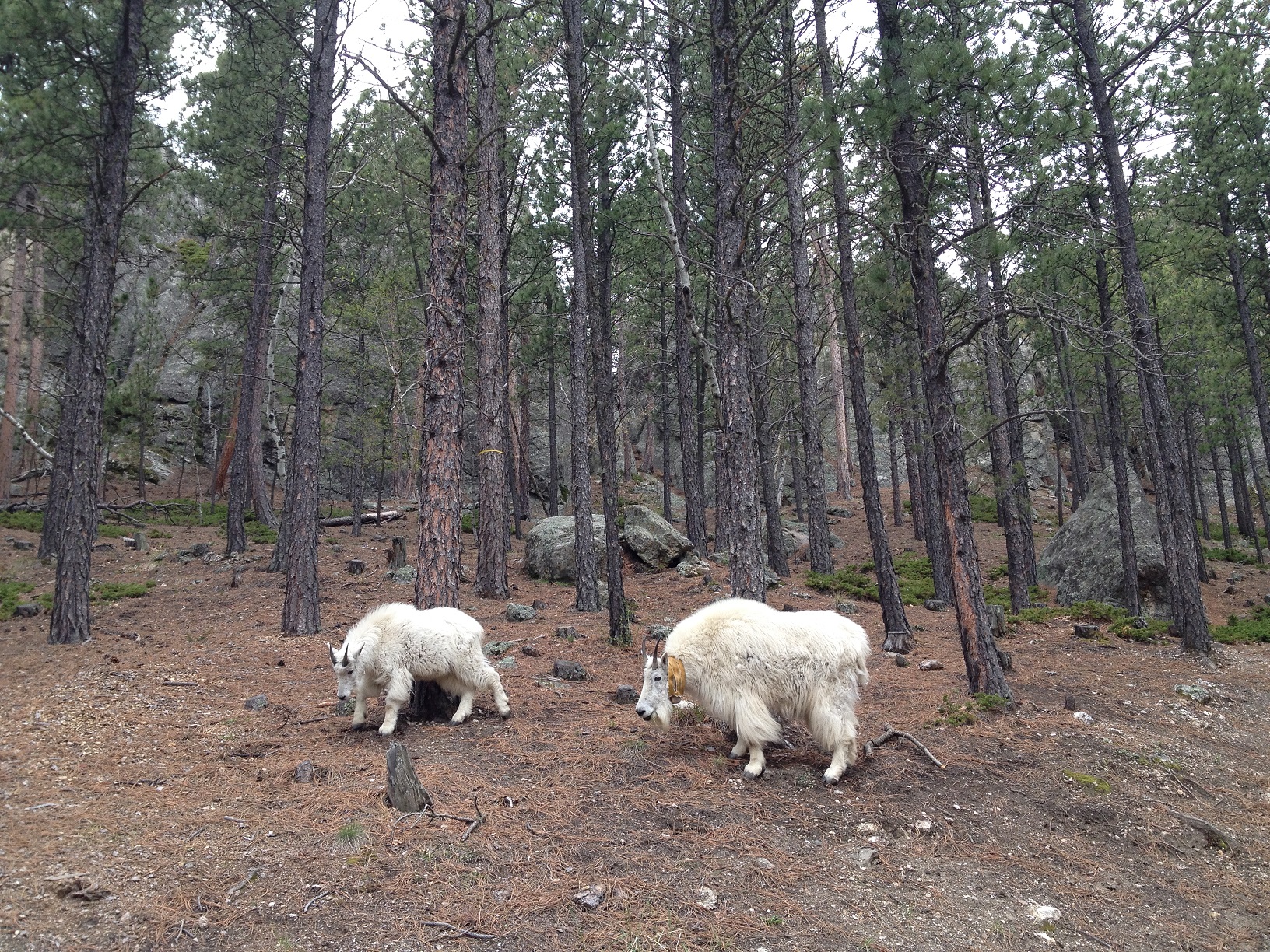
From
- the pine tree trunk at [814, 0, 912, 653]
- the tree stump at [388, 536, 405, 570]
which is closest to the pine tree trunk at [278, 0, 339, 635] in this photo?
the tree stump at [388, 536, 405, 570]

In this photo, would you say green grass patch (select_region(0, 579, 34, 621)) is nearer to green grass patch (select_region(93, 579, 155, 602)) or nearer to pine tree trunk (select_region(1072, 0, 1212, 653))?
green grass patch (select_region(93, 579, 155, 602))

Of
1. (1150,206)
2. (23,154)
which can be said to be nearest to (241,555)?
(23,154)

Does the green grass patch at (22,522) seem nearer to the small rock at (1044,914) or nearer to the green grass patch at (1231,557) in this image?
the small rock at (1044,914)

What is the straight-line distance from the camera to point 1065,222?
12914 mm

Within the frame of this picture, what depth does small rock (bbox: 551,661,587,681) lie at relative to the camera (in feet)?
31.9

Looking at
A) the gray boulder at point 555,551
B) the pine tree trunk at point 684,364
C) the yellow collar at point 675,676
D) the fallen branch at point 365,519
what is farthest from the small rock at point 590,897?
the fallen branch at point 365,519

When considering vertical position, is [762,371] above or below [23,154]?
below

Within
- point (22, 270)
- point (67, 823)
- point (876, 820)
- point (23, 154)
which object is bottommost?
point (876, 820)

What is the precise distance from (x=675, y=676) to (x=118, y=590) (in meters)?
14.3

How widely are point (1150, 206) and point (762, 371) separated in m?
10.7

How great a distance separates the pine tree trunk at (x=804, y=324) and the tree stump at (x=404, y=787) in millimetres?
10907

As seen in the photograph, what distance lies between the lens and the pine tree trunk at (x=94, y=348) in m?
10.7

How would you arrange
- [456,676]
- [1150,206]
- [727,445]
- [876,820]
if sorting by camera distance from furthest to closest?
Answer: [1150,206]
[727,445]
[456,676]
[876,820]

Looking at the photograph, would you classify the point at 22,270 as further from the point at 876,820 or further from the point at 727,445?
the point at 876,820
